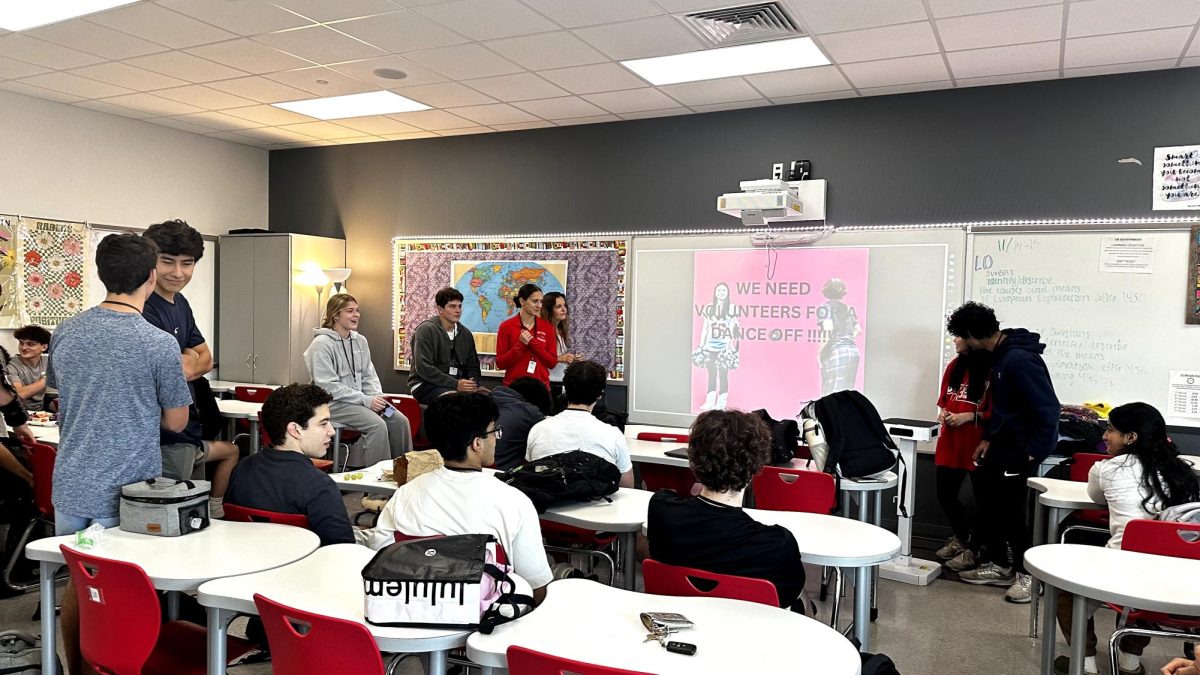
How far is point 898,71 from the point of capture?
16.6ft

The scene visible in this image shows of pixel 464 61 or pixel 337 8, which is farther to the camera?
pixel 464 61

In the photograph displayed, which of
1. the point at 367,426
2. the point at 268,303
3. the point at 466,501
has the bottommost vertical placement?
the point at 367,426

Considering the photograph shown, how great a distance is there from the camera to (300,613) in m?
1.85

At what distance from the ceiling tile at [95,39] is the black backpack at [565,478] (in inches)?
136

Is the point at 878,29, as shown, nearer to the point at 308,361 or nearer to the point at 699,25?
the point at 699,25

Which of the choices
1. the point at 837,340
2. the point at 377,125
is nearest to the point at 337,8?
the point at 377,125

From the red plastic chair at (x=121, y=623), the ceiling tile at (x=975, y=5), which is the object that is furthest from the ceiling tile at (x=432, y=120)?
A: the red plastic chair at (x=121, y=623)

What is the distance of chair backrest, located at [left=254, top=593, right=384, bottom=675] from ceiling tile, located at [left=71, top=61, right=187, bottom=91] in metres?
4.62

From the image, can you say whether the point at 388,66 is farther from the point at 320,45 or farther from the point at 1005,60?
the point at 1005,60

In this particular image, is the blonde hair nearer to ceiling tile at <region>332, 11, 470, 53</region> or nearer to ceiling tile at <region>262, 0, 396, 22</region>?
ceiling tile at <region>332, 11, 470, 53</region>

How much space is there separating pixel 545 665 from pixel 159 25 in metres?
4.31

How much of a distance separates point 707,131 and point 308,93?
112 inches

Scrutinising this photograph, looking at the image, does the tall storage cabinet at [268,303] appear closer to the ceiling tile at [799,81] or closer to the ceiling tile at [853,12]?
the ceiling tile at [799,81]

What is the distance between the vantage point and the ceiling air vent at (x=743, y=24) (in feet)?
13.5
